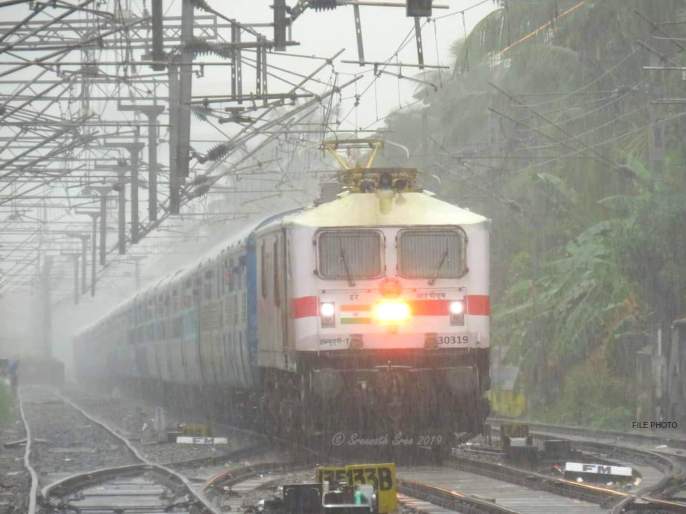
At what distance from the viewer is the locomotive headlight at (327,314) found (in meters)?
14.6

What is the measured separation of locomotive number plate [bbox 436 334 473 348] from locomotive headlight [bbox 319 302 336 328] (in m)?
1.07

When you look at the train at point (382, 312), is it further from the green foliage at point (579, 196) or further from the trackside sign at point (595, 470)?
the green foliage at point (579, 196)

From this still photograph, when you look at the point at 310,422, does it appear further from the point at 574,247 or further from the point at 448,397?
the point at 574,247

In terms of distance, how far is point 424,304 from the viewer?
48.8ft

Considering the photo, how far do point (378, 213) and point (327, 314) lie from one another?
1310mm

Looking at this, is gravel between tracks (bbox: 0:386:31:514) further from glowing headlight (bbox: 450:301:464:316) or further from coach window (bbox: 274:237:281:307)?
glowing headlight (bbox: 450:301:464:316)

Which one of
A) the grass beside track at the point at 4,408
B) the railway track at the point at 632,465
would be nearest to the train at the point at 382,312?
the railway track at the point at 632,465

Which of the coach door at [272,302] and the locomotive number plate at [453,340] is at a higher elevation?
the coach door at [272,302]

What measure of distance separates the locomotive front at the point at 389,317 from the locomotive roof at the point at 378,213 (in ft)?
0.04

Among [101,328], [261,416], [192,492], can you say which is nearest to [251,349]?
[261,416]

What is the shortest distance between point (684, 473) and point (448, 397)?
2435mm

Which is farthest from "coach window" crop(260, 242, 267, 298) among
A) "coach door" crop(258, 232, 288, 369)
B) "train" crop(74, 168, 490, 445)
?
"train" crop(74, 168, 490, 445)

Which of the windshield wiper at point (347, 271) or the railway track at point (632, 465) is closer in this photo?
the railway track at point (632, 465)

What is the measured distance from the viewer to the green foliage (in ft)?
78.7
